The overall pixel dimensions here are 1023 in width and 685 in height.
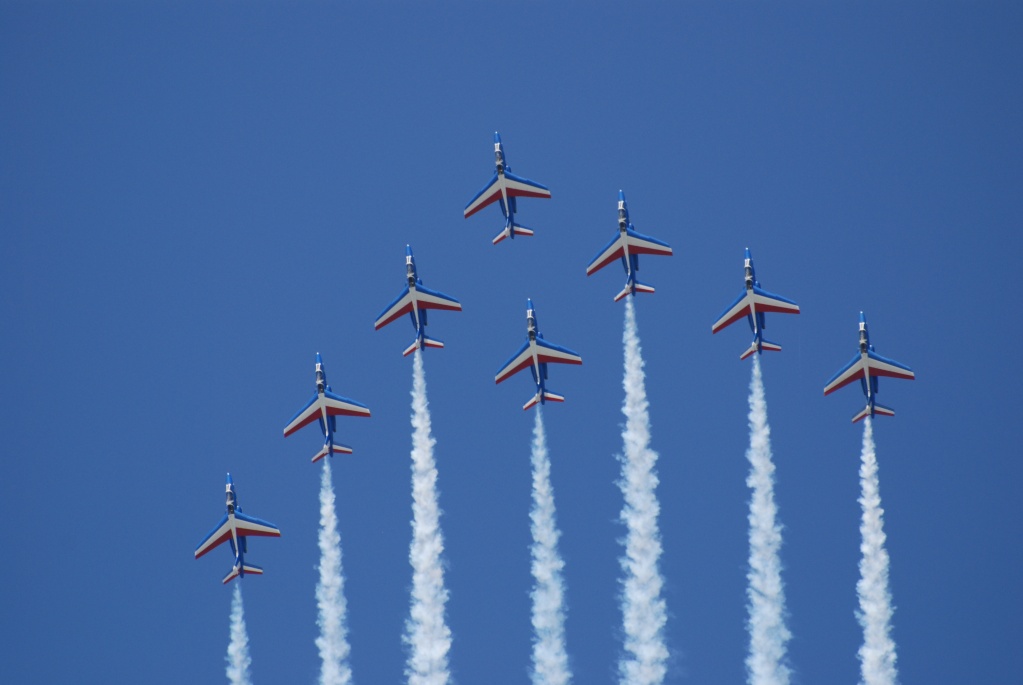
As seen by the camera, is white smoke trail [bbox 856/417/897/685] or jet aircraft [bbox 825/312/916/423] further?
jet aircraft [bbox 825/312/916/423]

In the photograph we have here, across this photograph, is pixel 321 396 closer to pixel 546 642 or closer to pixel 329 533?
pixel 329 533

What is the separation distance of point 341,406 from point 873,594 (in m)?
26.5

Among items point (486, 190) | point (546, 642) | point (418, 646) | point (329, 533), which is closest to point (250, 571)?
point (329, 533)

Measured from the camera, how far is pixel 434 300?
86.7 m

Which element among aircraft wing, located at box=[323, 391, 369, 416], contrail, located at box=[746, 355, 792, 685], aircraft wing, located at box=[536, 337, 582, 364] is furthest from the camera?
aircraft wing, located at box=[323, 391, 369, 416]

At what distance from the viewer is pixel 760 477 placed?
276 feet

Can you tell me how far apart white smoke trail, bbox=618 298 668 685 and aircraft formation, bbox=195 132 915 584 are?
3.07 metres

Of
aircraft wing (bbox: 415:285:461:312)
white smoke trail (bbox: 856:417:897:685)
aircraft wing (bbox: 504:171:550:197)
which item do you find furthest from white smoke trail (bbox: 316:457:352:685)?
white smoke trail (bbox: 856:417:897:685)

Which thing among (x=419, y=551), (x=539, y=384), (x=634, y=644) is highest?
(x=539, y=384)

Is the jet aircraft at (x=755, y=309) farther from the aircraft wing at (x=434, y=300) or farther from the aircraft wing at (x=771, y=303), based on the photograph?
the aircraft wing at (x=434, y=300)

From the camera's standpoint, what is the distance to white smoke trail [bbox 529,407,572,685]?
79375 mm

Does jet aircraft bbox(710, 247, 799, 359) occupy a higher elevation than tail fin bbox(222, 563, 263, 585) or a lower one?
higher

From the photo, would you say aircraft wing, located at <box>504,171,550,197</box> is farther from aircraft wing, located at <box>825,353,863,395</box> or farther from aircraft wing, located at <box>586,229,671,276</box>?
aircraft wing, located at <box>825,353,863,395</box>

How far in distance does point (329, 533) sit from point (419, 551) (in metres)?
5.83
